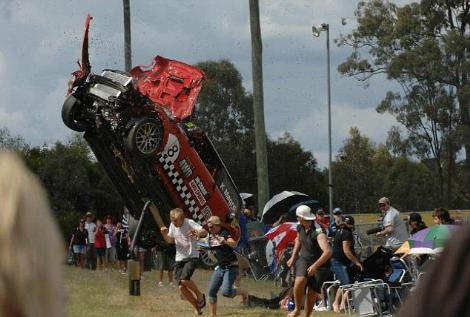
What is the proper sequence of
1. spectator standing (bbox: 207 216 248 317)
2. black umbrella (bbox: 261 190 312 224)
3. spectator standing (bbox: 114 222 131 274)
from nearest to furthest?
1. spectator standing (bbox: 207 216 248 317)
2. black umbrella (bbox: 261 190 312 224)
3. spectator standing (bbox: 114 222 131 274)

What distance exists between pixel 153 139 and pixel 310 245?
5.04m

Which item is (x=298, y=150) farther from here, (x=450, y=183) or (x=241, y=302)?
(x=241, y=302)

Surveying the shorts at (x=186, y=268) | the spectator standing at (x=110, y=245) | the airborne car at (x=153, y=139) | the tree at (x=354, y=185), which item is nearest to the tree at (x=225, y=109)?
the tree at (x=354, y=185)

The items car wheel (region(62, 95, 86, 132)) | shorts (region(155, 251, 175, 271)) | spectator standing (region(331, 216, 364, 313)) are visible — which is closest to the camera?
spectator standing (region(331, 216, 364, 313))

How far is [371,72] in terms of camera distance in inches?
1832

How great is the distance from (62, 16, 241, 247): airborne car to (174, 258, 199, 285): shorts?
289cm

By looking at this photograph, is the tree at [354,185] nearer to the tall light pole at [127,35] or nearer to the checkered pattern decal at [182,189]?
the tall light pole at [127,35]

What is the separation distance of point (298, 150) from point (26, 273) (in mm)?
50986

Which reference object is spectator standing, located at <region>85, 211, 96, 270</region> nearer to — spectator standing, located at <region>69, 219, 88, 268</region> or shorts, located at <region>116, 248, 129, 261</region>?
spectator standing, located at <region>69, 219, 88, 268</region>

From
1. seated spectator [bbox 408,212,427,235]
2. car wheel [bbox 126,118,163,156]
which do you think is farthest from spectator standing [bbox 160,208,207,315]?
seated spectator [bbox 408,212,427,235]

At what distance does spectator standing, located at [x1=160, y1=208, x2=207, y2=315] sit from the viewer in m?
16.6

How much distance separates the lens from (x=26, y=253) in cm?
183

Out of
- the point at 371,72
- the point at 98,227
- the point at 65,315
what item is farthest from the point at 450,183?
the point at 65,315

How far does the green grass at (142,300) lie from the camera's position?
16812 millimetres
